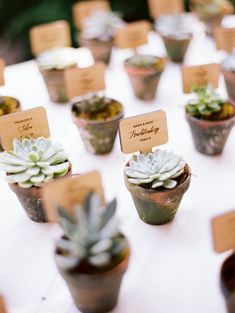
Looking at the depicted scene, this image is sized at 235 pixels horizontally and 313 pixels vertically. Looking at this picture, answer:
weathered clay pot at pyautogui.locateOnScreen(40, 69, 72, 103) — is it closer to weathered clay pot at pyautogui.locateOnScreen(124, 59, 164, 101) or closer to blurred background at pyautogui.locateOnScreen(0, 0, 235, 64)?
weathered clay pot at pyautogui.locateOnScreen(124, 59, 164, 101)

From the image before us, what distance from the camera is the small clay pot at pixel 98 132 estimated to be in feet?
3.97

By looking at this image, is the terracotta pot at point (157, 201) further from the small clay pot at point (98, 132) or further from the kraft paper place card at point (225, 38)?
the kraft paper place card at point (225, 38)

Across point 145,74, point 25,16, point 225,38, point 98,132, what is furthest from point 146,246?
point 25,16

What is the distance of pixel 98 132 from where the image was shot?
48.0 inches

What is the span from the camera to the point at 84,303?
2.64 feet

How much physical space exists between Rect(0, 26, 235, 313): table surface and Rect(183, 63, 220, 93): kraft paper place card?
0.11 meters

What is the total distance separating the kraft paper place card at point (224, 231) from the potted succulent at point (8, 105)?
708 mm

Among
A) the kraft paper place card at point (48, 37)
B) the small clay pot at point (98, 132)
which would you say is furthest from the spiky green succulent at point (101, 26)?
the small clay pot at point (98, 132)

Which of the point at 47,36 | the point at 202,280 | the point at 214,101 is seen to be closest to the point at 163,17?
A: the point at 47,36

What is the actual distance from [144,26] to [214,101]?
556mm

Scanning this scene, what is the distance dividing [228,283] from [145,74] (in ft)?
2.81

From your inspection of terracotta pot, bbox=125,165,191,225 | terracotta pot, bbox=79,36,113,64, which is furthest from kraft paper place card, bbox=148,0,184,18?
terracotta pot, bbox=125,165,191,225

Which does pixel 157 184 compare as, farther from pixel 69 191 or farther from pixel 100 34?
pixel 100 34

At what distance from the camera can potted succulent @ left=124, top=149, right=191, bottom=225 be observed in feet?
3.14
